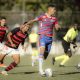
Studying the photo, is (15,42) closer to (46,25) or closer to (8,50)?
(8,50)

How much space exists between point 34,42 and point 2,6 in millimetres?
18084

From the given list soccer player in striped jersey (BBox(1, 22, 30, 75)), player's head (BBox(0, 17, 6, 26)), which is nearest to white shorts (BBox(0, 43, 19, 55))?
soccer player in striped jersey (BBox(1, 22, 30, 75))

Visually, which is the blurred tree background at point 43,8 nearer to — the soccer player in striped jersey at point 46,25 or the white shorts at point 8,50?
the white shorts at point 8,50

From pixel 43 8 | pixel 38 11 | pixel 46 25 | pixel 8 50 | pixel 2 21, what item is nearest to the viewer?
pixel 46 25

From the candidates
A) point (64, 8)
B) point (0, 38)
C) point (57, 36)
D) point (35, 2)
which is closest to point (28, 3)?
point (35, 2)

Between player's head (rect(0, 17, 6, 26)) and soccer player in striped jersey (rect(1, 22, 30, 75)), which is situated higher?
player's head (rect(0, 17, 6, 26))

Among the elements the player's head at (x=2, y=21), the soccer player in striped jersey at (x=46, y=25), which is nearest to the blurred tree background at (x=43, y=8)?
the player's head at (x=2, y=21)

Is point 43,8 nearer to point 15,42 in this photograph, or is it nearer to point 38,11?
point 38,11

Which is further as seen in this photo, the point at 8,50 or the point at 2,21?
the point at 2,21

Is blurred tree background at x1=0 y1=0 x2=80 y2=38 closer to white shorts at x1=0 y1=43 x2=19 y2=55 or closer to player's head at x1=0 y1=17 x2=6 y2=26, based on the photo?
player's head at x1=0 y1=17 x2=6 y2=26

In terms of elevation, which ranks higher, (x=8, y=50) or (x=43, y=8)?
(x=43, y=8)

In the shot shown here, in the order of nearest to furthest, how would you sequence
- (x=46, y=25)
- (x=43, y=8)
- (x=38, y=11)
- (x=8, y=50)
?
(x=46, y=25), (x=8, y=50), (x=38, y=11), (x=43, y=8)

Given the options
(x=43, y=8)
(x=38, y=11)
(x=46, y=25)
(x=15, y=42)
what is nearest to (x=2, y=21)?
(x=15, y=42)

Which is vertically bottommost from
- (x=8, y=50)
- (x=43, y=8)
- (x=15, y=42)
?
(x=8, y=50)
